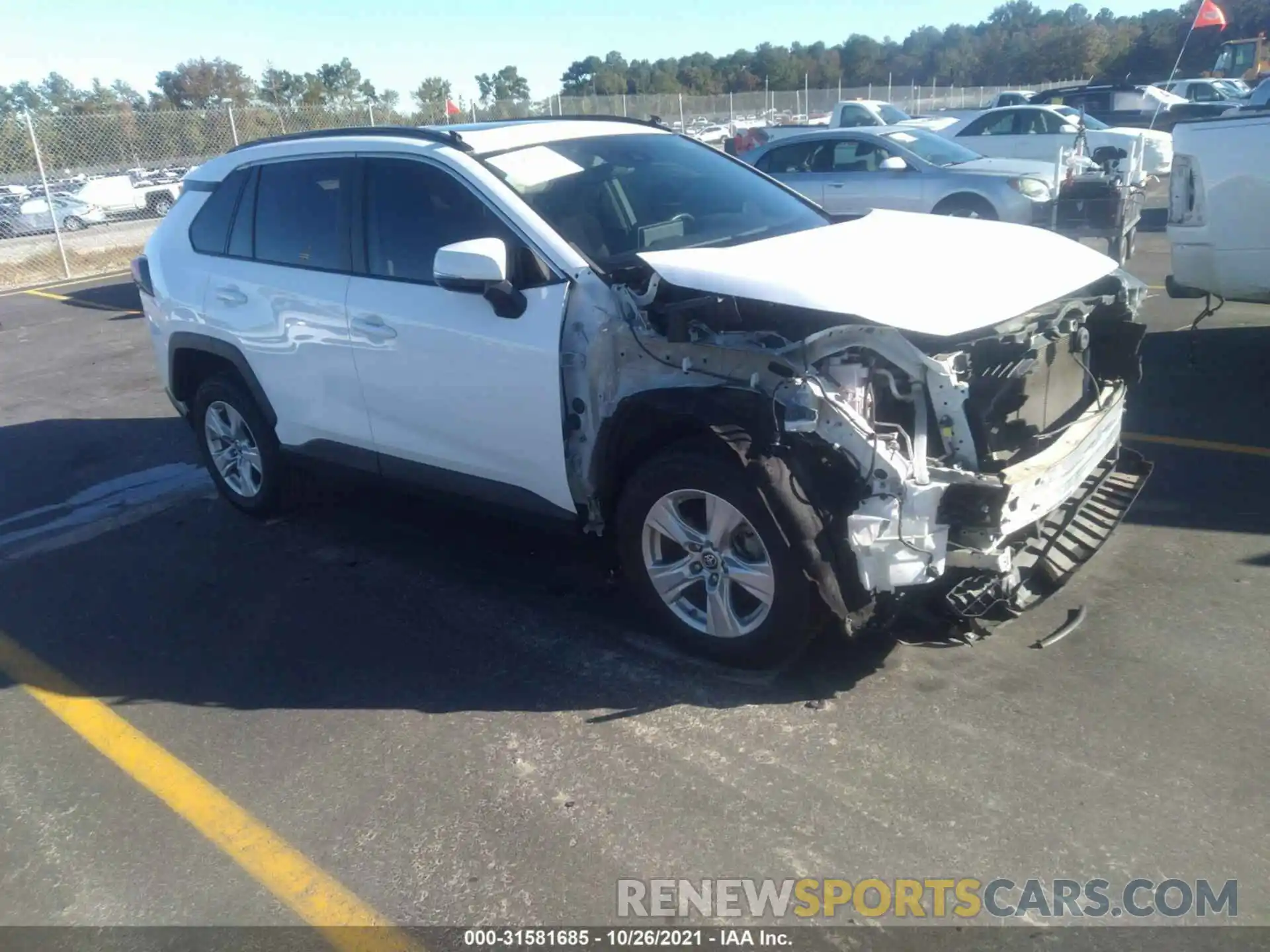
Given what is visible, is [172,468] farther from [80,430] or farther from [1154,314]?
[1154,314]

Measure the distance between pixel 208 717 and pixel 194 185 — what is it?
3271mm

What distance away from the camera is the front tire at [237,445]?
571 cm

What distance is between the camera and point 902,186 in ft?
40.4

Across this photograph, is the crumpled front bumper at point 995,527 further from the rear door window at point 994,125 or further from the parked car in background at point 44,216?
the parked car in background at point 44,216

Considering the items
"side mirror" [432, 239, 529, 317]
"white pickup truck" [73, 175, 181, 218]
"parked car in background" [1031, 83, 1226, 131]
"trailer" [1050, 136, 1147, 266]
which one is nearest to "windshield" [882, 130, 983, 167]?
"trailer" [1050, 136, 1147, 266]

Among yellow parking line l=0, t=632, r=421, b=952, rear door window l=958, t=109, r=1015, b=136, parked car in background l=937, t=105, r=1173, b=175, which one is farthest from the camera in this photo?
rear door window l=958, t=109, r=1015, b=136

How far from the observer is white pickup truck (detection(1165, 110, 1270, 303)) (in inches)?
258

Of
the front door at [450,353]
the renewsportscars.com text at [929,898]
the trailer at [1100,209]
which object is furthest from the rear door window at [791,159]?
the renewsportscars.com text at [929,898]

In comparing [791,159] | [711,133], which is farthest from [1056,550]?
[711,133]

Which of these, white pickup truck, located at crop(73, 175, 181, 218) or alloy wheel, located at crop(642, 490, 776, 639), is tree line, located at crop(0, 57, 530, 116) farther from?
alloy wheel, located at crop(642, 490, 776, 639)

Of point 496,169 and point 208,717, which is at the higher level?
point 496,169

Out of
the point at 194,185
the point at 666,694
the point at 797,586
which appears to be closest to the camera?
the point at 797,586

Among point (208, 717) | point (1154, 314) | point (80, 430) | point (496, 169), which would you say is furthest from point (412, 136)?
point (1154, 314)

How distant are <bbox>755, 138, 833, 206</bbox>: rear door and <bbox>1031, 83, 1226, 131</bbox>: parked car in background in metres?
12.3
